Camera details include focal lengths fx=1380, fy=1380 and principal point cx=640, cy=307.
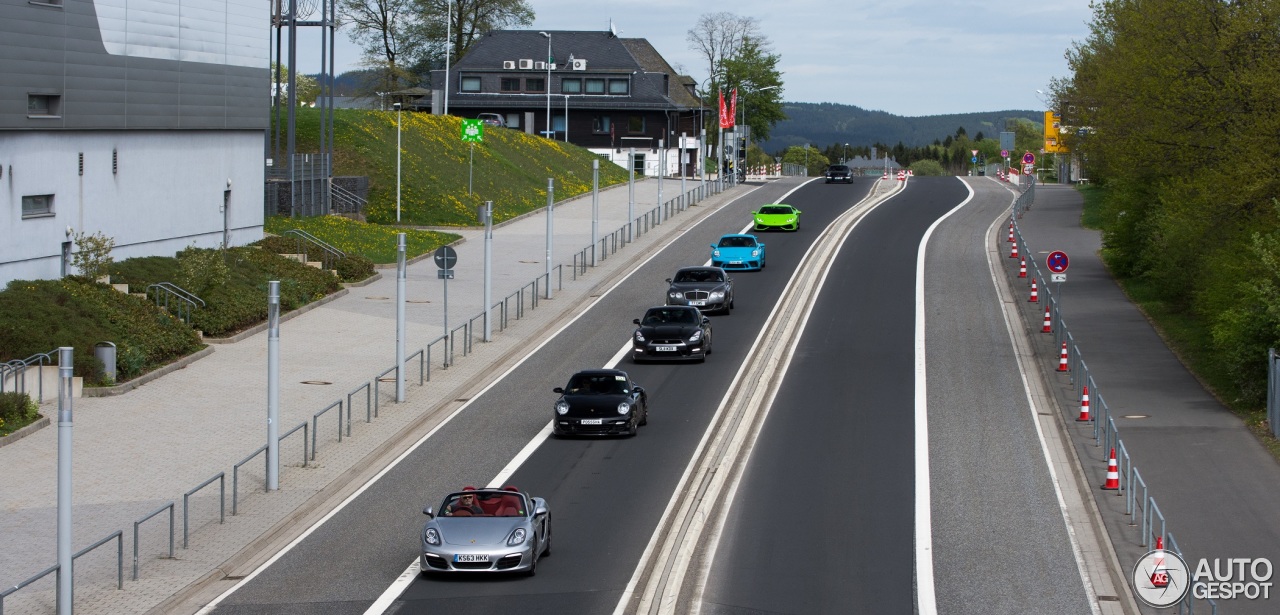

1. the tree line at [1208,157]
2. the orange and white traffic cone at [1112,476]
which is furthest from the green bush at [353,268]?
the orange and white traffic cone at [1112,476]

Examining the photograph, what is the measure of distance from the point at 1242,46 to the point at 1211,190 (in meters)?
4.45

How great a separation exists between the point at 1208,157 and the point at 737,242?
19.5 meters

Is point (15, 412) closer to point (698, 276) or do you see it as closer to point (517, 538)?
point (517, 538)

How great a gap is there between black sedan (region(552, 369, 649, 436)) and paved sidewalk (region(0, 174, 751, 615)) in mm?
3448

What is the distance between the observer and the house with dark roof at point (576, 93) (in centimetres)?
11194

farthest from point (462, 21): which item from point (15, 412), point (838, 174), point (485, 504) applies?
point (485, 504)

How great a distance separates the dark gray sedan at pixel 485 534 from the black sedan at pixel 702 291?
2286 cm

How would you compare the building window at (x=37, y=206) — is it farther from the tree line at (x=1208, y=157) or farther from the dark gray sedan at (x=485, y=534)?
the tree line at (x=1208, y=157)

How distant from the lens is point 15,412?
92.8ft

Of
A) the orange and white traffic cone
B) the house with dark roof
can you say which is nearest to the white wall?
the orange and white traffic cone

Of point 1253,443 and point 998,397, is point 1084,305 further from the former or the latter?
point 1253,443

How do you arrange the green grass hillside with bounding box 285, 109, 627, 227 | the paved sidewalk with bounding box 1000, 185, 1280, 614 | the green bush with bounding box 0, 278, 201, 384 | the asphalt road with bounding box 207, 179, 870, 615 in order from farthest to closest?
the green grass hillside with bounding box 285, 109, 627, 227 → the green bush with bounding box 0, 278, 201, 384 → the paved sidewalk with bounding box 1000, 185, 1280, 614 → the asphalt road with bounding box 207, 179, 870, 615

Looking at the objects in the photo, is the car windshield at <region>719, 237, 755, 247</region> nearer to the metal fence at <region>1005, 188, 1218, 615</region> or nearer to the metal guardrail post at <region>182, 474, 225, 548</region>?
the metal fence at <region>1005, 188, 1218, 615</region>

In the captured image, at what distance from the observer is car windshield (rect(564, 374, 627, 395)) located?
28047mm
